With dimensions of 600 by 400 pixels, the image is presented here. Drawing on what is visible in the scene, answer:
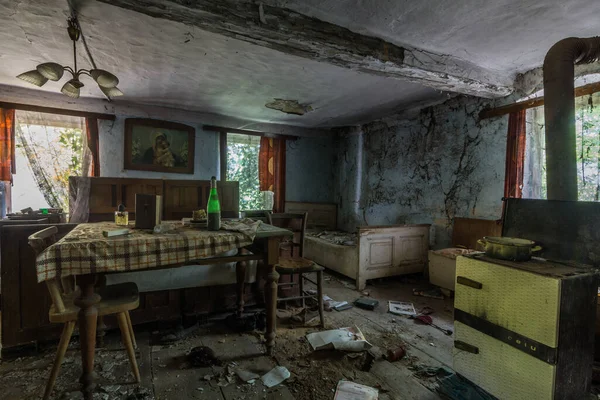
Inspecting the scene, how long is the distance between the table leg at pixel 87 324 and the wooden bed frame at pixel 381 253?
302 centimetres

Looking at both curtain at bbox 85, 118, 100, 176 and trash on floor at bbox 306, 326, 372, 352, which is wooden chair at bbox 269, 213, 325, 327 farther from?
curtain at bbox 85, 118, 100, 176

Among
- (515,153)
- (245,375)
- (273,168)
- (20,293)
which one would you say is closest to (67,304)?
(20,293)

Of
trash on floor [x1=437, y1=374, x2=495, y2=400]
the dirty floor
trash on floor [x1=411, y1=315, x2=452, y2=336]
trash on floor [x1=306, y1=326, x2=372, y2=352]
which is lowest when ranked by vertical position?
the dirty floor

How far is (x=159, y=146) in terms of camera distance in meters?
5.24

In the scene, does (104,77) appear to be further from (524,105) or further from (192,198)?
(524,105)

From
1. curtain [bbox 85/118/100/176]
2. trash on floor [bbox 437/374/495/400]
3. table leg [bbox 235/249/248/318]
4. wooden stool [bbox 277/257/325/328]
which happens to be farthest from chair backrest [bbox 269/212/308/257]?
curtain [bbox 85/118/100/176]

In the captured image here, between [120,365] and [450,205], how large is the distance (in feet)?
14.5

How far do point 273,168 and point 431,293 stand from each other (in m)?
3.86

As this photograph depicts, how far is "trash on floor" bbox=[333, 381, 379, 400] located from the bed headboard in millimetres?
4491

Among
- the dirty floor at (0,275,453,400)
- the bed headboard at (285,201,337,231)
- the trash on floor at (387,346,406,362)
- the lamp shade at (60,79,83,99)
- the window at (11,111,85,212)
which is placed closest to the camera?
the dirty floor at (0,275,453,400)

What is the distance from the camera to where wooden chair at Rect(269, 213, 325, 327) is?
2.78 m

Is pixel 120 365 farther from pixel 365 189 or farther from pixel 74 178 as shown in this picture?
pixel 365 189

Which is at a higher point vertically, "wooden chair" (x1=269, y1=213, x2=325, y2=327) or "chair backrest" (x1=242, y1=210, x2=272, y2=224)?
"chair backrest" (x1=242, y1=210, x2=272, y2=224)

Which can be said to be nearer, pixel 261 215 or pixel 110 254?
pixel 110 254
